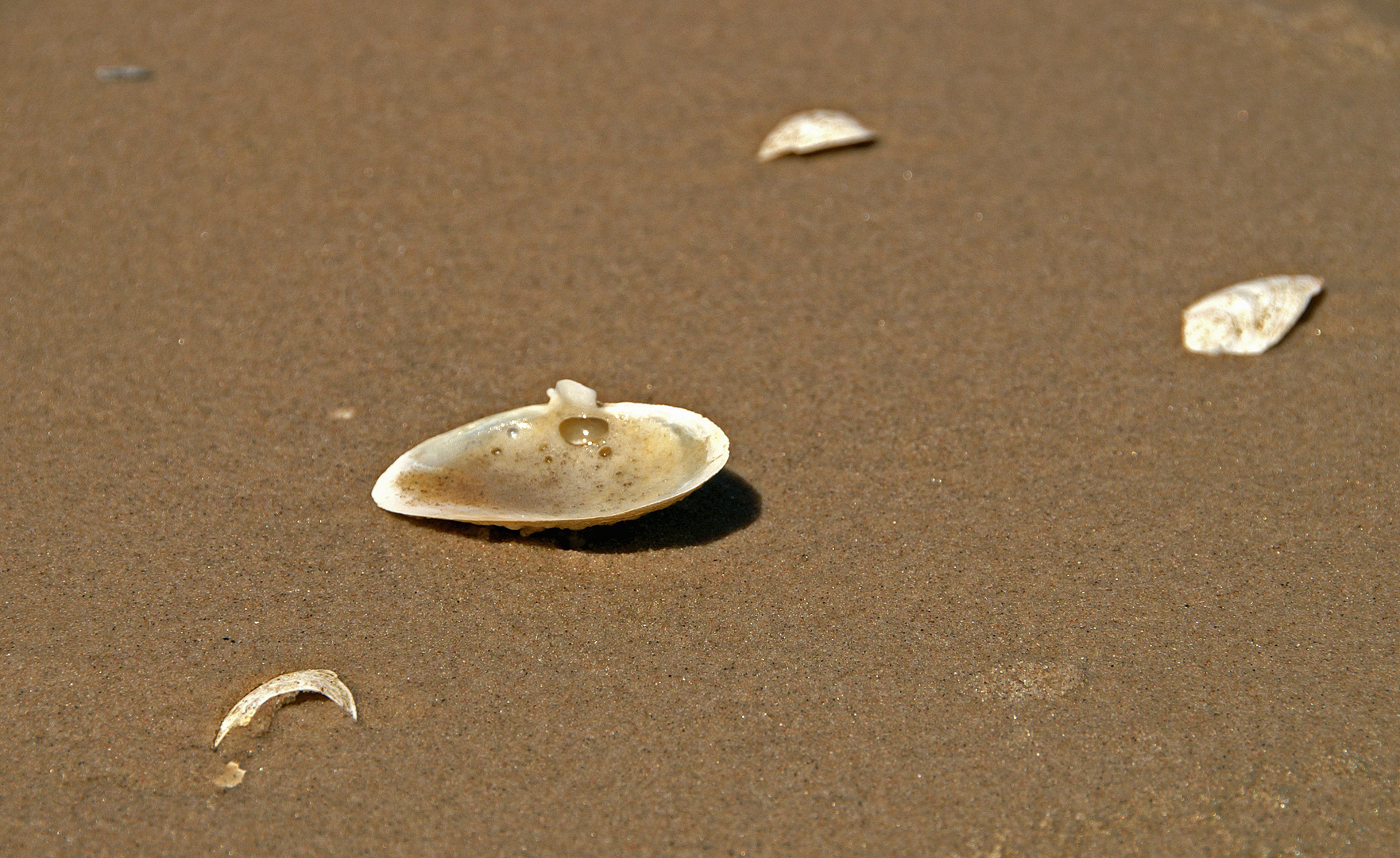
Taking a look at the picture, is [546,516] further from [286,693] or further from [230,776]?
[230,776]

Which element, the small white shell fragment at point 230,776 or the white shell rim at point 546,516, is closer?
the small white shell fragment at point 230,776

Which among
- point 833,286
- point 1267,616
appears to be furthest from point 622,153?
point 1267,616

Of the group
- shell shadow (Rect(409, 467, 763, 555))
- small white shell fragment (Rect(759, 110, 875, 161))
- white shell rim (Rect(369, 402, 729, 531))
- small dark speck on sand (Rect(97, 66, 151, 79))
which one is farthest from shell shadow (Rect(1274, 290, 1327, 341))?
small dark speck on sand (Rect(97, 66, 151, 79))

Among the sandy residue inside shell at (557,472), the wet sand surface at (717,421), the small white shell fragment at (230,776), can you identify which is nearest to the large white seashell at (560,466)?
the sandy residue inside shell at (557,472)

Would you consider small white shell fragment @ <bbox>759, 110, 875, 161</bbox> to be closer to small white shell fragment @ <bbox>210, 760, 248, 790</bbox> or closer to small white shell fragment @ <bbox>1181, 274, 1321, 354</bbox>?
small white shell fragment @ <bbox>1181, 274, 1321, 354</bbox>

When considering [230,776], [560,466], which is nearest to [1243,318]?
[560,466]

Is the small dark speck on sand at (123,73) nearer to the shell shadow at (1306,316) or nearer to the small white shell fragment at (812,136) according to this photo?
the small white shell fragment at (812,136)
